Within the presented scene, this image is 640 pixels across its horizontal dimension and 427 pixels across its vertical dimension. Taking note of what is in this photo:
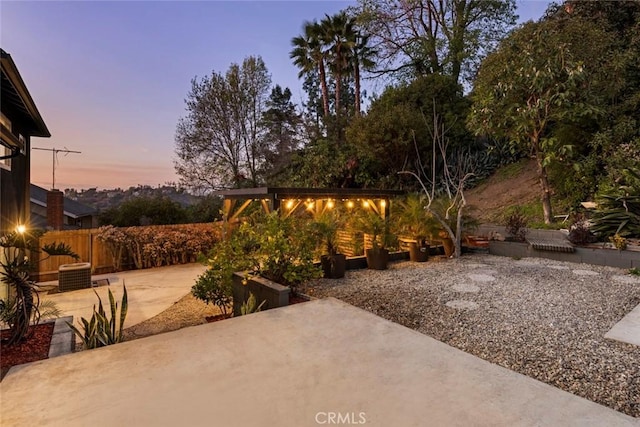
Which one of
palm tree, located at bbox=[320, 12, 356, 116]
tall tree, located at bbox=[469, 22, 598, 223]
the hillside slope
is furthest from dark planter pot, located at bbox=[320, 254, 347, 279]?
palm tree, located at bbox=[320, 12, 356, 116]

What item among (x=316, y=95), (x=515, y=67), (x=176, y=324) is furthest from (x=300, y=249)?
(x=316, y=95)

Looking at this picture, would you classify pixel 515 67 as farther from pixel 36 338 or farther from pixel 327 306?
pixel 36 338

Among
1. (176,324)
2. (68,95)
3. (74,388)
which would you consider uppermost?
(68,95)

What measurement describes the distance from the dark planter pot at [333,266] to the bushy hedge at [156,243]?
414 centimetres

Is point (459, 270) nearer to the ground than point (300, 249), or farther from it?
nearer to the ground

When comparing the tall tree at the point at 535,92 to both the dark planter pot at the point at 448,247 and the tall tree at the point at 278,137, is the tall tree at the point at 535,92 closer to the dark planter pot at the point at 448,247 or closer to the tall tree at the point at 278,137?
the dark planter pot at the point at 448,247

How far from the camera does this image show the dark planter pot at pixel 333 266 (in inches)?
240

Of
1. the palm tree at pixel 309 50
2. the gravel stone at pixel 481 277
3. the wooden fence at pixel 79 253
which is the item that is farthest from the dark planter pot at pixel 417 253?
the palm tree at pixel 309 50

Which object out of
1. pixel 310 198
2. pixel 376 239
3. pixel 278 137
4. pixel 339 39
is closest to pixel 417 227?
pixel 376 239

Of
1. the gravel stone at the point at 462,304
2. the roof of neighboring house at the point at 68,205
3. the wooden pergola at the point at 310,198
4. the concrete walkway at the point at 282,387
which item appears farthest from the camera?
the roof of neighboring house at the point at 68,205

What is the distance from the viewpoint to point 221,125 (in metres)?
17.7

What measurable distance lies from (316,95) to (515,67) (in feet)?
58.0

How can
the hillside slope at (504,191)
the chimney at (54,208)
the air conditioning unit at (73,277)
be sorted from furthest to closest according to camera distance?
the hillside slope at (504,191)
the chimney at (54,208)
the air conditioning unit at (73,277)

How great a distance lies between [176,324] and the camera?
5094 millimetres
